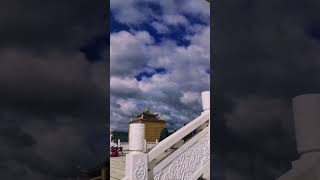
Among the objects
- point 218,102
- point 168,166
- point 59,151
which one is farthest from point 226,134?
point 59,151

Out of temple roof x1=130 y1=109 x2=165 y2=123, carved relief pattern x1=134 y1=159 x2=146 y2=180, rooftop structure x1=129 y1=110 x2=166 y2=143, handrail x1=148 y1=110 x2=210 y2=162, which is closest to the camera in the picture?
carved relief pattern x1=134 y1=159 x2=146 y2=180

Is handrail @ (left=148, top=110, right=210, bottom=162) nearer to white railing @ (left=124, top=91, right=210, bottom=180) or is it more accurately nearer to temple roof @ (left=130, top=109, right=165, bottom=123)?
white railing @ (left=124, top=91, right=210, bottom=180)

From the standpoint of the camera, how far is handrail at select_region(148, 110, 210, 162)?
13.6 feet

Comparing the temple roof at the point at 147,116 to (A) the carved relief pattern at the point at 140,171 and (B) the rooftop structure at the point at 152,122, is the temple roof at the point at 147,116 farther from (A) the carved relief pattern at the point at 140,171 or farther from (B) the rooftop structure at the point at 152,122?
(A) the carved relief pattern at the point at 140,171

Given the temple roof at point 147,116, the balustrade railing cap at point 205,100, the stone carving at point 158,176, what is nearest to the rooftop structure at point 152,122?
the temple roof at point 147,116

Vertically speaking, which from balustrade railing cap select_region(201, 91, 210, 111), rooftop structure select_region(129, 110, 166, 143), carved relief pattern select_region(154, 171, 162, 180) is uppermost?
balustrade railing cap select_region(201, 91, 210, 111)

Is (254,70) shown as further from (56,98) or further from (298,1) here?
(56,98)

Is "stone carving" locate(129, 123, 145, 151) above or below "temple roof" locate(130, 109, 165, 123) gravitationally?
below

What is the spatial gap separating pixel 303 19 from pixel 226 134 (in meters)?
1.39

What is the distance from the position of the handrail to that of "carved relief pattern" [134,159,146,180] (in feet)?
0.41

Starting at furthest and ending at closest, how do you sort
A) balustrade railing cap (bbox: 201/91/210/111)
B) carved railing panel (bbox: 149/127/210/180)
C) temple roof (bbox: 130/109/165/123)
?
temple roof (bbox: 130/109/165/123) → balustrade railing cap (bbox: 201/91/210/111) → carved railing panel (bbox: 149/127/210/180)

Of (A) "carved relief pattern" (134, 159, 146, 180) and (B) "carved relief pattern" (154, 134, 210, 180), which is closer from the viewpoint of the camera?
(A) "carved relief pattern" (134, 159, 146, 180)

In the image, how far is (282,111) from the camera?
3598 millimetres

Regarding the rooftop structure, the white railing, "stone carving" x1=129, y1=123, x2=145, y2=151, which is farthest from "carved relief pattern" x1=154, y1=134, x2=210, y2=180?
the rooftop structure
